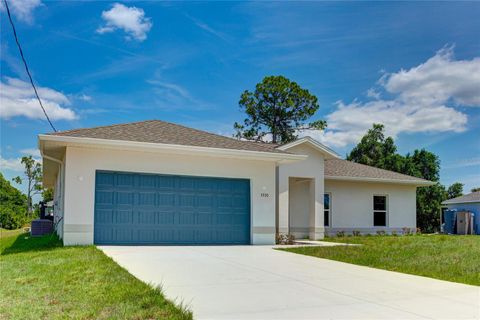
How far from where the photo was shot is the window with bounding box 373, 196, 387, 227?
2303cm

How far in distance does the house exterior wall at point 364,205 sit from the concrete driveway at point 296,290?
11229mm

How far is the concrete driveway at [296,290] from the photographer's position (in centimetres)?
573

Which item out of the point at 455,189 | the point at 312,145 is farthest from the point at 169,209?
the point at 455,189

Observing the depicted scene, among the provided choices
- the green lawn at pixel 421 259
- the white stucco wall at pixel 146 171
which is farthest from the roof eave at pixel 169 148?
the green lawn at pixel 421 259

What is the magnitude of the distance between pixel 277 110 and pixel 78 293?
108 ft

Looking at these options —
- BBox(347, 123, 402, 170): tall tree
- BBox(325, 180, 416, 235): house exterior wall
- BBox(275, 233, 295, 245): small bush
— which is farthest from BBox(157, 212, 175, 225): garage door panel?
BBox(347, 123, 402, 170): tall tree

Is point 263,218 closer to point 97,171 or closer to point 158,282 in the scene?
point 97,171

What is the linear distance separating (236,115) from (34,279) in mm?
32662

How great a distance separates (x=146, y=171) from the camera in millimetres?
14430

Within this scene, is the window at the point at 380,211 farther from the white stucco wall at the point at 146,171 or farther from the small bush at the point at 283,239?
the white stucco wall at the point at 146,171

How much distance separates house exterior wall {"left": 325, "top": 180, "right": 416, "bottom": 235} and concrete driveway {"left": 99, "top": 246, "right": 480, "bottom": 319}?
1123 centimetres

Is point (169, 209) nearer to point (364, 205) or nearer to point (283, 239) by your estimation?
A: point (283, 239)

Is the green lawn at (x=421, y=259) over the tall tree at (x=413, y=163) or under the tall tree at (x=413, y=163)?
under

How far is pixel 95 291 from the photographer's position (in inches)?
263
